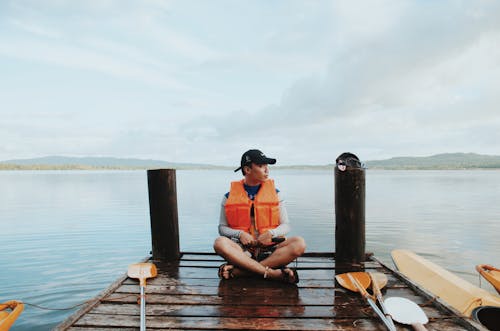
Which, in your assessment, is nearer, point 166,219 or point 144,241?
point 166,219

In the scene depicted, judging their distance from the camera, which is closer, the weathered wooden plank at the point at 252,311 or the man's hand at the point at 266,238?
the weathered wooden plank at the point at 252,311

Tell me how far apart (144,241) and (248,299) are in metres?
10.3

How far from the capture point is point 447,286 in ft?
17.7

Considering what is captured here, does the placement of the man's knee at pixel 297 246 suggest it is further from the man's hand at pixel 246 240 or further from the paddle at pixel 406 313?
the paddle at pixel 406 313

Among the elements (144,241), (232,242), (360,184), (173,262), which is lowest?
(144,241)

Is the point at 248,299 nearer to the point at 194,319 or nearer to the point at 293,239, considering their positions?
the point at 194,319

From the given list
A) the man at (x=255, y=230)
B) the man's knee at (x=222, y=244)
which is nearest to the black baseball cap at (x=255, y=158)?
the man at (x=255, y=230)

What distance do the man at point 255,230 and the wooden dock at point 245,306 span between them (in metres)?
0.19

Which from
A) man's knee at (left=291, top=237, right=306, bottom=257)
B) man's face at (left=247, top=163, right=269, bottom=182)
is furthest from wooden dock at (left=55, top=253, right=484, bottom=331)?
man's face at (left=247, top=163, right=269, bottom=182)

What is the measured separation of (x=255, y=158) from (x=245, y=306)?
192cm

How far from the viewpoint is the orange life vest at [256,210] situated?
4750mm

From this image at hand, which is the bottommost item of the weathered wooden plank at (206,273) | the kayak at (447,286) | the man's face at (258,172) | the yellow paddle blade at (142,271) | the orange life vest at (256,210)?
the kayak at (447,286)

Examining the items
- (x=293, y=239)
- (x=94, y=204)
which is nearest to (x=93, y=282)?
(x=293, y=239)

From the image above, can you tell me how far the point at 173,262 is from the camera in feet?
18.2
